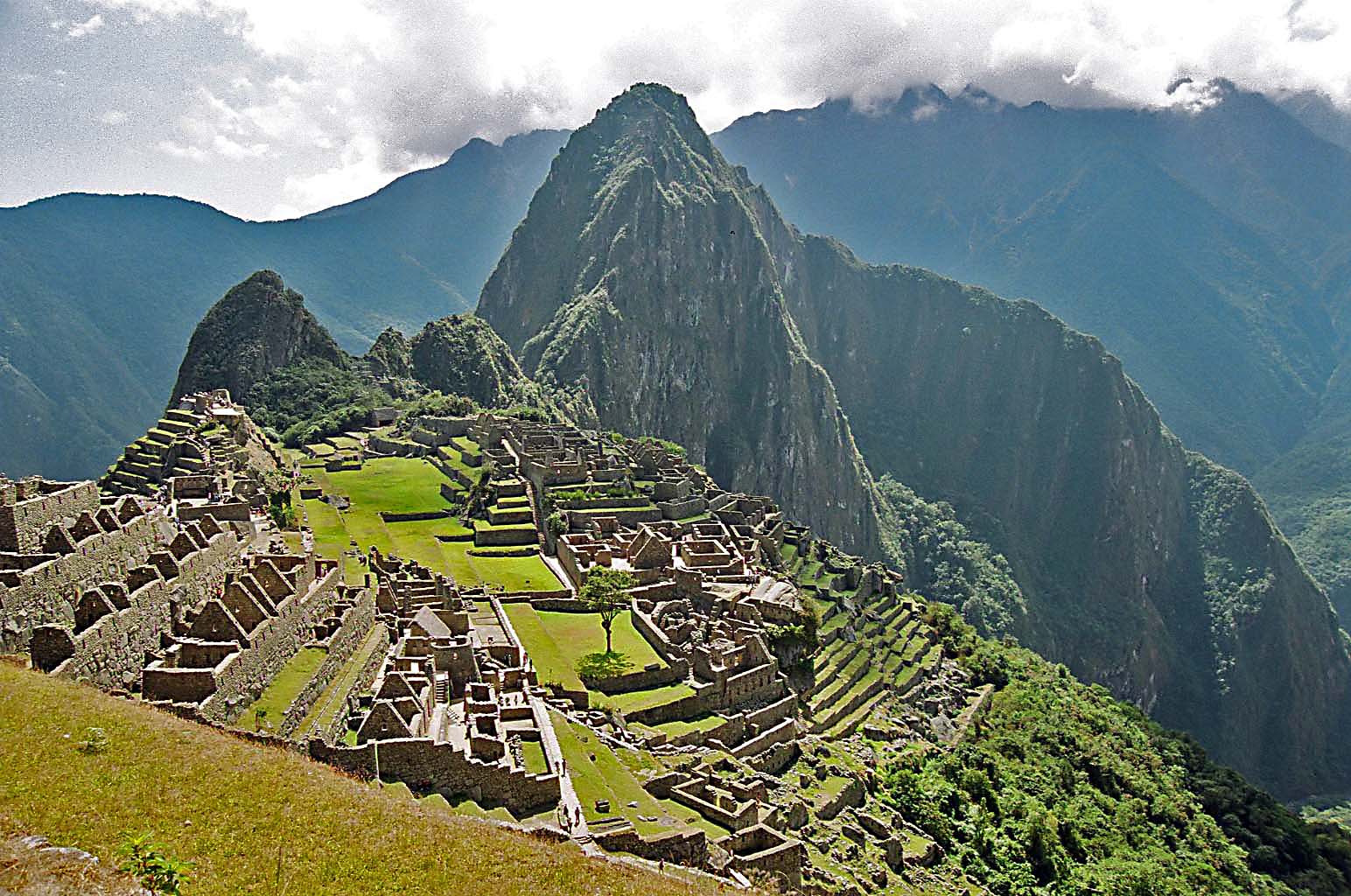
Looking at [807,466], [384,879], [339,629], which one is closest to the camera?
[384,879]

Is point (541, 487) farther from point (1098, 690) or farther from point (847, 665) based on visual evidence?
point (1098, 690)

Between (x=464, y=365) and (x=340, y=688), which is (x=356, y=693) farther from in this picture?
(x=464, y=365)

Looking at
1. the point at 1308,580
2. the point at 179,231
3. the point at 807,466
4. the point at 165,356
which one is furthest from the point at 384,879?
the point at 1308,580

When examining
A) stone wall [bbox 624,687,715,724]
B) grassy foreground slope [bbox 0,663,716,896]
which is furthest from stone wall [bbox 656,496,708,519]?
grassy foreground slope [bbox 0,663,716,896]

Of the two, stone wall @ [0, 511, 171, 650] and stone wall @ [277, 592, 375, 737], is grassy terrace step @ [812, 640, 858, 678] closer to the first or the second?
stone wall @ [277, 592, 375, 737]

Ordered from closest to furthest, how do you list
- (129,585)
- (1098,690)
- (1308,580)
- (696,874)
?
(696,874), (129,585), (1098,690), (1308,580)

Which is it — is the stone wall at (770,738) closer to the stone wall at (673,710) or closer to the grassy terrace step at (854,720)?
the stone wall at (673,710)
